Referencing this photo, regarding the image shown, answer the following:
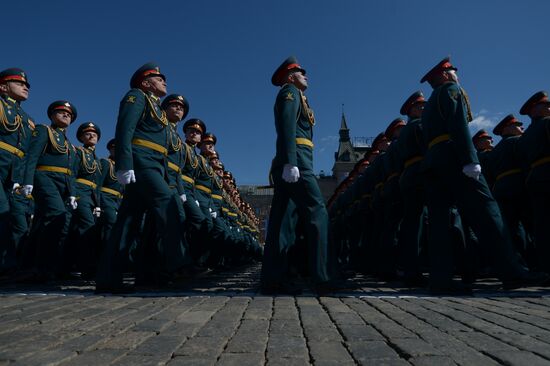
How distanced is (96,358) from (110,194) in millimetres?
6214

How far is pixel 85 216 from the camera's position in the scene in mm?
6793

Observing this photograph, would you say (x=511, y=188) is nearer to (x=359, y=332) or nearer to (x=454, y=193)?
(x=454, y=193)

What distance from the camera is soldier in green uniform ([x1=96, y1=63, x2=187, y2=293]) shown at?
14.2 ft

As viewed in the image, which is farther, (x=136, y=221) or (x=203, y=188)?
(x=203, y=188)

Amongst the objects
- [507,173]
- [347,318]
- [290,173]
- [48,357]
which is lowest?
[48,357]

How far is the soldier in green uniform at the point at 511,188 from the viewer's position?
230 inches

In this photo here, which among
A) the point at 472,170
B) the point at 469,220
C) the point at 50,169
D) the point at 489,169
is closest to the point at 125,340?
the point at 472,170

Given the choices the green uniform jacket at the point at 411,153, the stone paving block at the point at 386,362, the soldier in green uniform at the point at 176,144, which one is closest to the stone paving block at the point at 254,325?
the stone paving block at the point at 386,362

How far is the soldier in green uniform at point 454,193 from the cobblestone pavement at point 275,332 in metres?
0.61

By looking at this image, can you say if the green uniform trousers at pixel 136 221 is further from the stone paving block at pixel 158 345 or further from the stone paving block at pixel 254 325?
the stone paving block at pixel 158 345

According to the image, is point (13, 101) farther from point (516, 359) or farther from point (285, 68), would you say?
point (516, 359)

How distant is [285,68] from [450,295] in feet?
8.92

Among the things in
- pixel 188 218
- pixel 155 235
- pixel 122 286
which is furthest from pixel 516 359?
pixel 188 218

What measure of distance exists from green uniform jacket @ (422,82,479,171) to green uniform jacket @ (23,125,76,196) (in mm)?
4559
